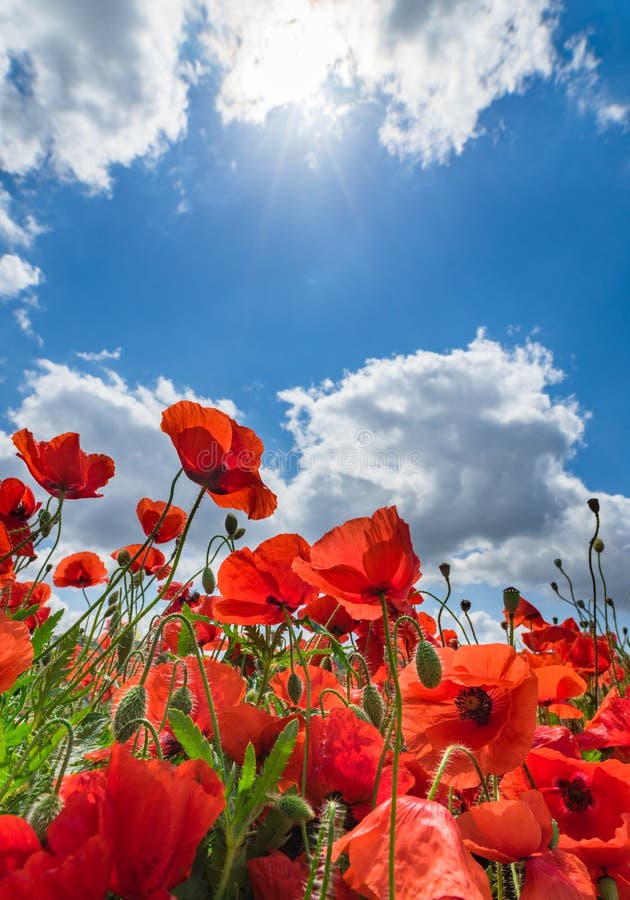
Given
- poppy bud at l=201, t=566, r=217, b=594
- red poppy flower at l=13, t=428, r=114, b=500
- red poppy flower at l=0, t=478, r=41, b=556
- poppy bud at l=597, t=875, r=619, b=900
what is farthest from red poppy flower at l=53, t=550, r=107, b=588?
poppy bud at l=597, t=875, r=619, b=900

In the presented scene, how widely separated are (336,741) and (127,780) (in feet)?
1.35

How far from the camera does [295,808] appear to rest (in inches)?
30.7

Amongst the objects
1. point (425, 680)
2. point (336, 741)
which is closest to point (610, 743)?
point (425, 680)

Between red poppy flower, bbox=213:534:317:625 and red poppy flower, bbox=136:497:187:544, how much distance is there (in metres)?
1.33

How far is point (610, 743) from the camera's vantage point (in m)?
1.42

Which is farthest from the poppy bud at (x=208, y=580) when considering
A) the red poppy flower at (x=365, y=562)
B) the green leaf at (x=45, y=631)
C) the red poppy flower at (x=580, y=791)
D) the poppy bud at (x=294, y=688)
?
the red poppy flower at (x=580, y=791)

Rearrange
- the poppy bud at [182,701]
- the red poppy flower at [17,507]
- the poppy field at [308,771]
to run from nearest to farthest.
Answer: the poppy field at [308,771]
the poppy bud at [182,701]
the red poppy flower at [17,507]

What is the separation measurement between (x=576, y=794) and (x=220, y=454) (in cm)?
119

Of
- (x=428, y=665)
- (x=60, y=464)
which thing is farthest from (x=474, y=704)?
(x=60, y=464)

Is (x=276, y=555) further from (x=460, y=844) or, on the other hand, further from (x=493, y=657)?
(x=460, y=844)

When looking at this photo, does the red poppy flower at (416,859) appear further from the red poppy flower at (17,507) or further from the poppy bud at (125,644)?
the red poppy flower at (17,507)

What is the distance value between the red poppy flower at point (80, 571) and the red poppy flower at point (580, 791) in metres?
3.64

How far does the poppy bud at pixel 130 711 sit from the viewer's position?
3.10ft

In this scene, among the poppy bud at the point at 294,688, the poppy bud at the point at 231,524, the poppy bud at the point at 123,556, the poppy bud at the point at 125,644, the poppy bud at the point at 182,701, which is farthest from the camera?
the poppy bud at the point at 123,556
